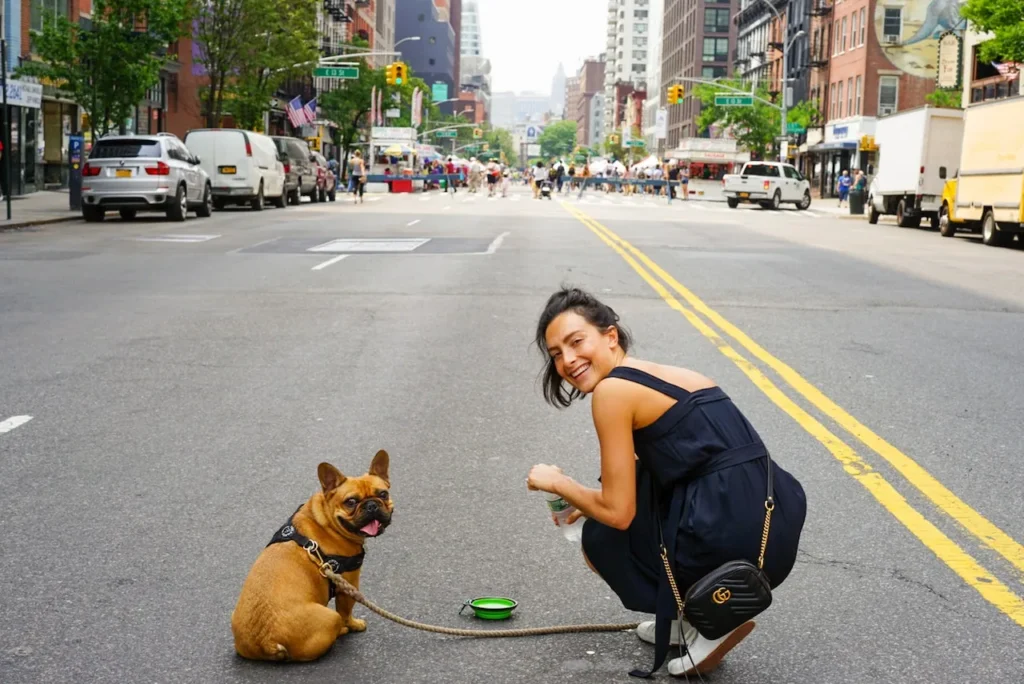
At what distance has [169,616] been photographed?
4.64m

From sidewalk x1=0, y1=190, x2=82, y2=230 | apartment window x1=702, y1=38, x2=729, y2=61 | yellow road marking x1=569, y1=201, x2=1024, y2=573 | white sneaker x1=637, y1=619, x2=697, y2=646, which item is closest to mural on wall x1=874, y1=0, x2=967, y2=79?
sidewalk x1=0, y1=190, x2=82, y2=230

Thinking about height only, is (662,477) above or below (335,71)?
below

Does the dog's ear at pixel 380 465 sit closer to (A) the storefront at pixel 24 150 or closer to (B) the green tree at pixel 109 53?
(B) the green tree at pixel 109 53

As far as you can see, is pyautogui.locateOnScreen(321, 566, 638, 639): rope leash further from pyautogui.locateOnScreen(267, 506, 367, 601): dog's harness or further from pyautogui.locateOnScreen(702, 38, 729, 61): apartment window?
pyautogui.locateOnScreen(702, 38, 729, 61): apartment window

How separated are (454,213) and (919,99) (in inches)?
1600

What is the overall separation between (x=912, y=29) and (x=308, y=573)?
69681mm

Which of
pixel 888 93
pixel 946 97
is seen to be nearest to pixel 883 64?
pixel 888 93

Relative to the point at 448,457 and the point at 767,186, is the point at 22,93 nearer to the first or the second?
the point at 448,457

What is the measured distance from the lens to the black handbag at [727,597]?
3756 millimetres

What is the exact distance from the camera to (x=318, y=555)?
13.4 ft

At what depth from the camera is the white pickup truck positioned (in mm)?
53000

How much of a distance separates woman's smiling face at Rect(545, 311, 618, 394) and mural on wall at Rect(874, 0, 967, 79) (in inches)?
2721

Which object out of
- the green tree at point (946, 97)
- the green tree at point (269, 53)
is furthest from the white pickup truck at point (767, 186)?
the green tree at point (269, 53)

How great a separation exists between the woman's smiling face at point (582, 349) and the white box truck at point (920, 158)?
110ft
